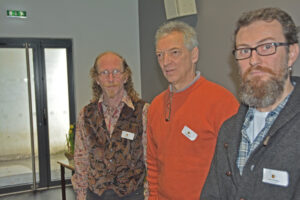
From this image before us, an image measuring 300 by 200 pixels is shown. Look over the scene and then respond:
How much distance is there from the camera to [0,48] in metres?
4.80

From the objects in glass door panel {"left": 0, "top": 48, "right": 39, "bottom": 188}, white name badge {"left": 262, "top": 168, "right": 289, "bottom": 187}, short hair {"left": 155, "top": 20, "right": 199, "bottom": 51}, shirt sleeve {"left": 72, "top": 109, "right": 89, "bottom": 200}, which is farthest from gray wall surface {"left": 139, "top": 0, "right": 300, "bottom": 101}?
glass door panel {"left": 0, "top": 48, "right": 39, "bottom": 188}

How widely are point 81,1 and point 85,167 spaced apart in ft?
13.2

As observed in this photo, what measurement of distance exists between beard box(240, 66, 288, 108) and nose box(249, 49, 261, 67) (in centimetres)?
2

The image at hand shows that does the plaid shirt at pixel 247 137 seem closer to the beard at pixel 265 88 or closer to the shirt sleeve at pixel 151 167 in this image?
the beard at pixel 265 88

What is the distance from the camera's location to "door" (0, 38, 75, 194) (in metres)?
4.93

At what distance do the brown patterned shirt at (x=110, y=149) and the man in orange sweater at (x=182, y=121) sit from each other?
0.33 feet

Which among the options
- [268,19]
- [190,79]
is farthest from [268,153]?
[190,79]

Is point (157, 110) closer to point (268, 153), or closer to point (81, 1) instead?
point (268, 153)

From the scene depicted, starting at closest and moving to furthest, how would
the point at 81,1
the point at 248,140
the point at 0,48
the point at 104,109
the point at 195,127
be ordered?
1. the point at 248,140
2. the point at 195,127
3. the point at 104,109
4. the point at 0,48
5. the point at 81,1

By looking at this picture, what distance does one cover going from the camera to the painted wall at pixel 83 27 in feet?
15.8

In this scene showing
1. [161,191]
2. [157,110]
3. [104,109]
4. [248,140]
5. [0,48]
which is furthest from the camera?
[0,48]

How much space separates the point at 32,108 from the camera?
5.01 metres

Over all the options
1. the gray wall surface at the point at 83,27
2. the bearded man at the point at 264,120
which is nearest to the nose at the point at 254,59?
the bearded man at the point at 264,120

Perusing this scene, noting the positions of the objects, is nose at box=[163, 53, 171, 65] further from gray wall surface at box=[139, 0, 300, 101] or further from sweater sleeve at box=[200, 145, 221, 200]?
gray wall surface at box=[139, 0, 300, 101]
